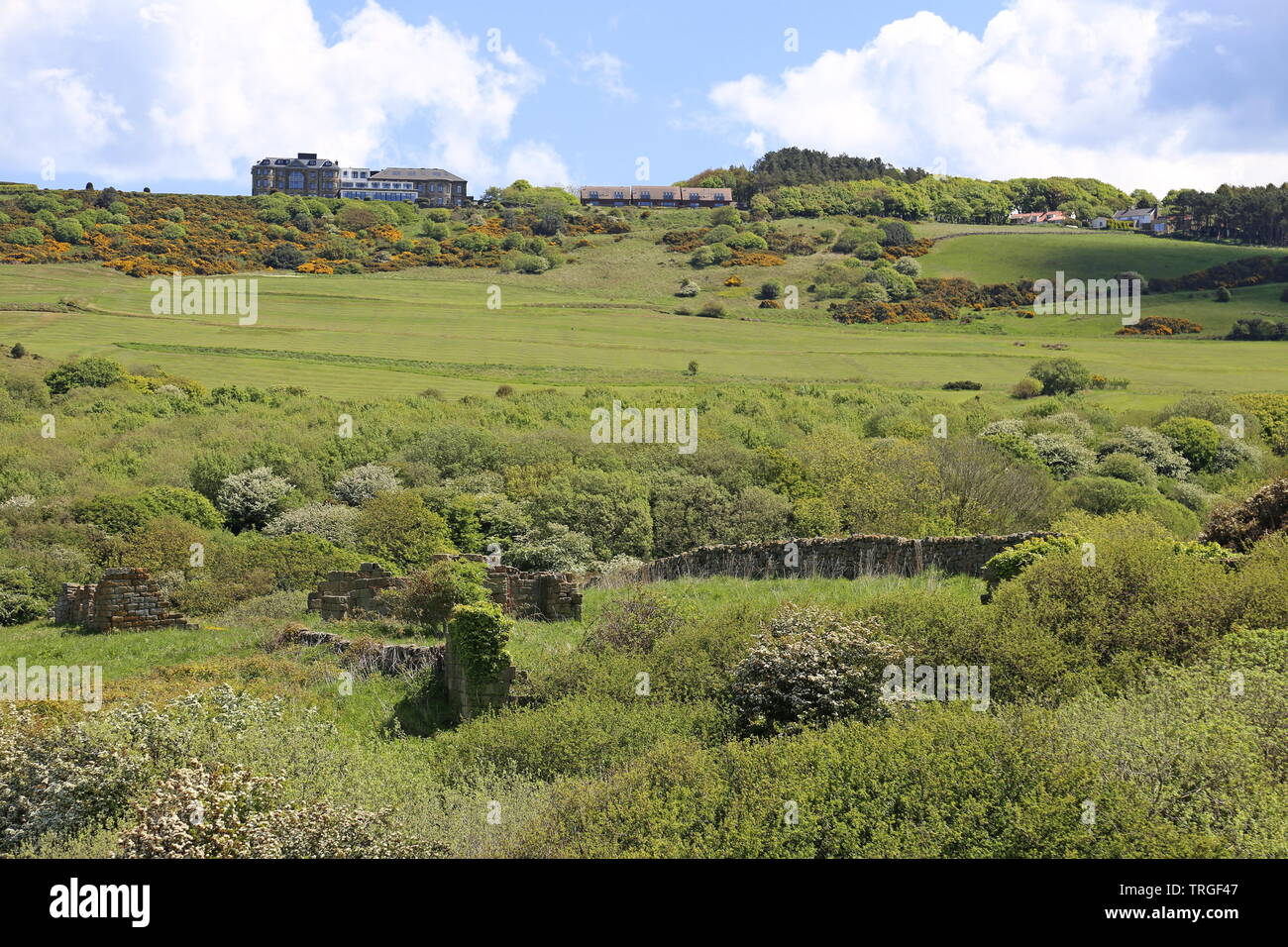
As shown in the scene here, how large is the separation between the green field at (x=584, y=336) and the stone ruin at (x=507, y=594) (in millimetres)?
39272

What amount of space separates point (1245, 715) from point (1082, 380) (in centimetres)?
5680

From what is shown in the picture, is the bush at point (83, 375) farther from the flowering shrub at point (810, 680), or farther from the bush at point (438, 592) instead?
the flowering shrub at point (810, 680)

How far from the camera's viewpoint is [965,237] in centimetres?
13450

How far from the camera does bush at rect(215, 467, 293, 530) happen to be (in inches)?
1617

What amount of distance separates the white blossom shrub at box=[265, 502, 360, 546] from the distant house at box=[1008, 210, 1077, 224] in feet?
457

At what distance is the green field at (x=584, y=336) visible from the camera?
230 ft

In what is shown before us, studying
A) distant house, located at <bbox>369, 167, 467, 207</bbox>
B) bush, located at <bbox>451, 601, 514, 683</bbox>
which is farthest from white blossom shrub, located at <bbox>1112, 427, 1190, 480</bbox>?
distant house, located at <bbox>369, 167, 467, 207</bbox>

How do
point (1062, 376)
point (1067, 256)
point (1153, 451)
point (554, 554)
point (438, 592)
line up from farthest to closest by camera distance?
1. point (1067, 256)
2. point (1062, 376)
3. point (1153, 451)
4. point (554, 554)
5. point (438, 592)

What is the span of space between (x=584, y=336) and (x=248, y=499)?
46.3 metres

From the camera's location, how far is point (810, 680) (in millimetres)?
16703

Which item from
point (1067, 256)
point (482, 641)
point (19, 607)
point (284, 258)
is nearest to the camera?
point (482, 641)

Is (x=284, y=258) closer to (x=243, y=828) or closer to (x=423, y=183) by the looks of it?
(x=423, y=183)

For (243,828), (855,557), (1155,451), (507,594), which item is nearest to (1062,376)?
(1155,451)
